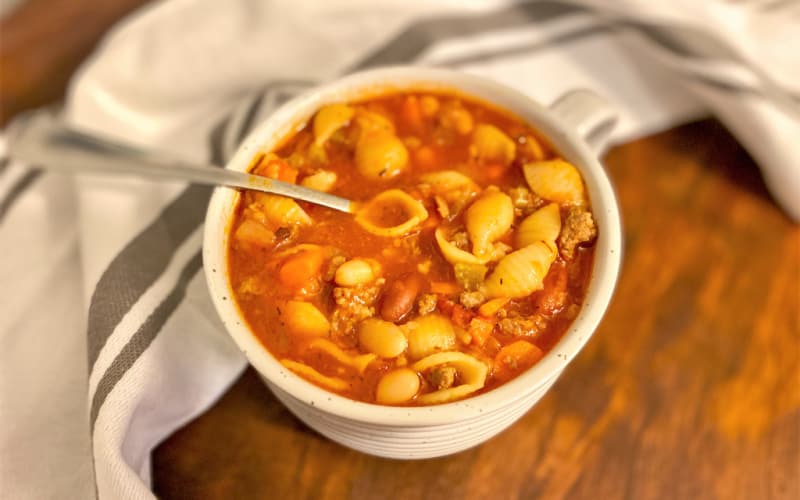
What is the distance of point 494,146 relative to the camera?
1291mm

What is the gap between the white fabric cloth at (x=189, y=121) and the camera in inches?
49.5

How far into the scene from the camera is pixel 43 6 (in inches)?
73.9

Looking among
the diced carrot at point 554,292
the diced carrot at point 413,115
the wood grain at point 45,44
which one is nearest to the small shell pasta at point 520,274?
the diced carrot at point 554,292

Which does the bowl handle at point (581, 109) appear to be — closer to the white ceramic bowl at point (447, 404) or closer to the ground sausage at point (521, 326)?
the white ceramic bowl at point (447, 404)

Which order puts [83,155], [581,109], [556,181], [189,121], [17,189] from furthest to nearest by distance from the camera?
[189,121] → [17,189] → [581,109] → [556,181] → [83,155]

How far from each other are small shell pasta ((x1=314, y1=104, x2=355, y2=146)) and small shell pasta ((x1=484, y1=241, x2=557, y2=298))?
382mm

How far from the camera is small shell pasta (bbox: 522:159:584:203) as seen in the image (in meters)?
1.22

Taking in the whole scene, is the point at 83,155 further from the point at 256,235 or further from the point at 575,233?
the point at 575,233

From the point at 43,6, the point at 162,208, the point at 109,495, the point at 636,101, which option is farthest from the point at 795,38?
the point at 43,6

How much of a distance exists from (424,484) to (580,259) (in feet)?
1.43

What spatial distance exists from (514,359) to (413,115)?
1.63 feet

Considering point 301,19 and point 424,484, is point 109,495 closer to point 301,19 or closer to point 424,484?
point 424,484

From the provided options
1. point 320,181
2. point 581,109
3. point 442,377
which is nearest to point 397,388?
point 442,377

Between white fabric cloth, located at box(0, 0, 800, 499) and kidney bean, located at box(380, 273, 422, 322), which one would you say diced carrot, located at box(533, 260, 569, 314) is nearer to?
kidney bean, located at box(380, 273, 422, 322)
